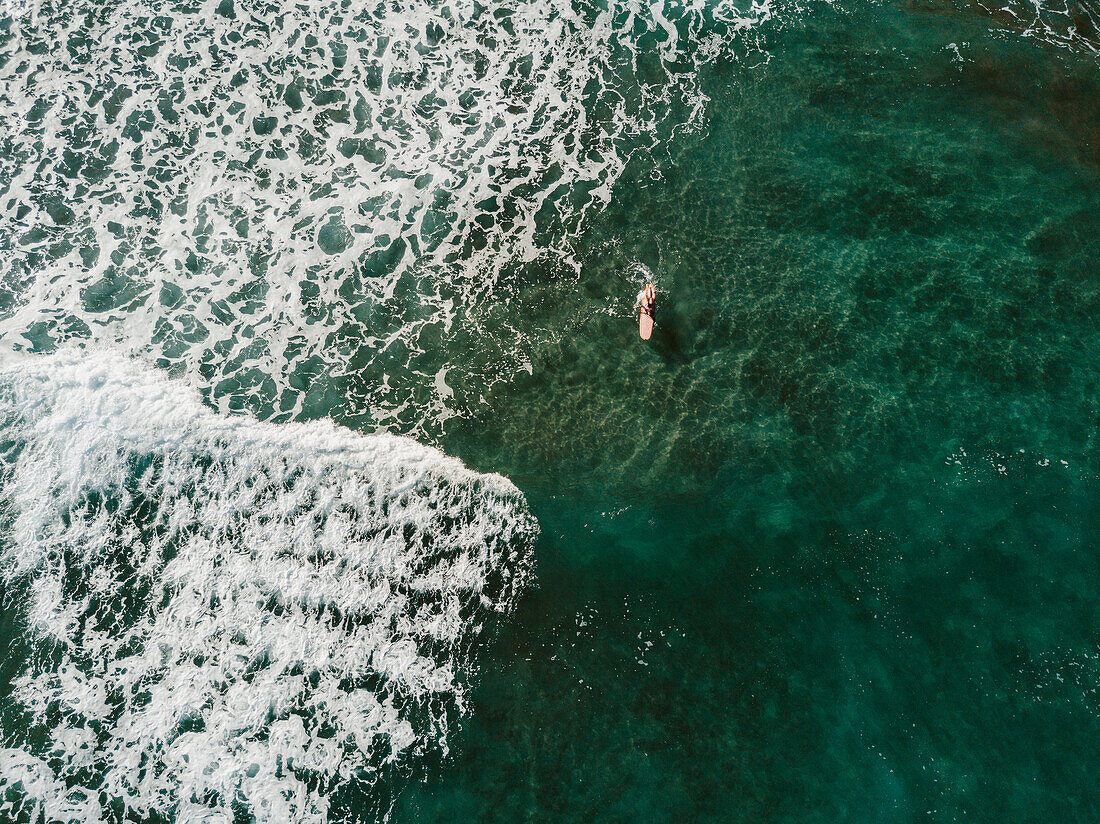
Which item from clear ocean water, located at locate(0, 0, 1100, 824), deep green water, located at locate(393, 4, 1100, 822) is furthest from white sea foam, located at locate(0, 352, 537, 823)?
deep green water, located at locate(393, 4, 1100, 822)

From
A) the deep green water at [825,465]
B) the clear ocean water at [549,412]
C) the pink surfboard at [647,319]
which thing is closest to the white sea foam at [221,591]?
the clear ocean water at [549,412]

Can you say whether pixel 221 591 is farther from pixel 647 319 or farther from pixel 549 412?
pixel 647 319

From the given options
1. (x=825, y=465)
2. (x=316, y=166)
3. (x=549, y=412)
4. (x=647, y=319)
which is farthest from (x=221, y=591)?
(x=825, y=465)

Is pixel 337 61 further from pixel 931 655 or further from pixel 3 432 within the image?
pixel 931 655

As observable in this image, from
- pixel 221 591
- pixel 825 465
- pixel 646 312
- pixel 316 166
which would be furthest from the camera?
pixel 316 166

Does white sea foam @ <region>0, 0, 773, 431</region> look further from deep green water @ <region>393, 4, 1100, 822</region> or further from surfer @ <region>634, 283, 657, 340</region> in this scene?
surfer @ <region>634, 283, 657, 340</region>

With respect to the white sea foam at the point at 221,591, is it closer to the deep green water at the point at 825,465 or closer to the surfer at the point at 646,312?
the deep green water at the point at 825,465
